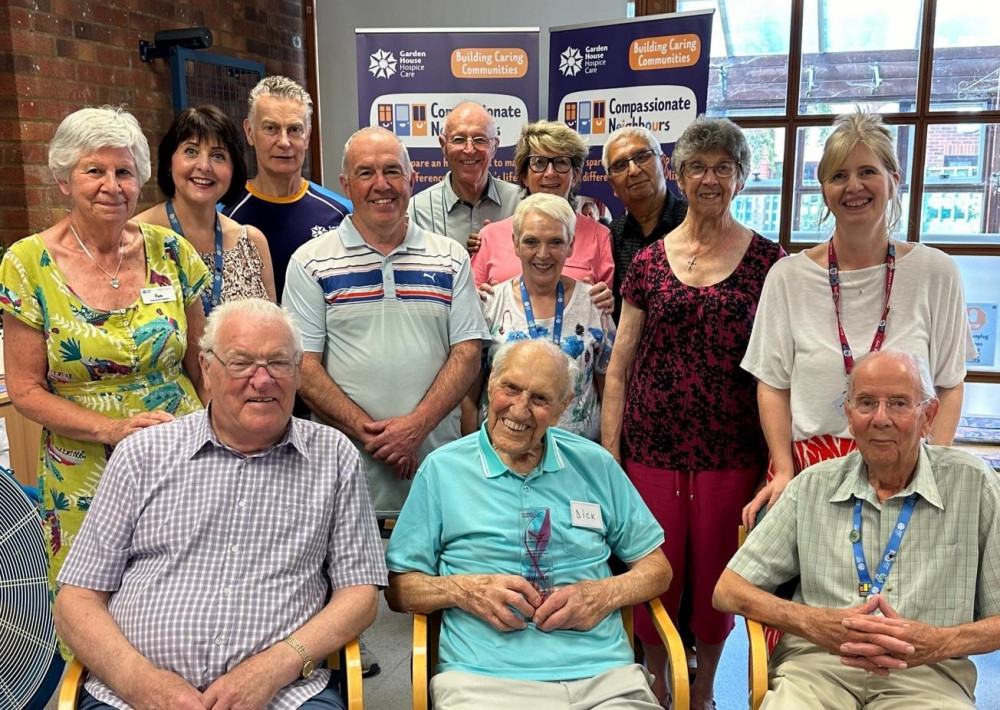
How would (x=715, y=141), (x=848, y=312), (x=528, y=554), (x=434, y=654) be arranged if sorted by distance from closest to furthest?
1. (x=528, y=554)
2. (x=434, y=654)
3. (x=848, y=312)
4. (x=715, y=141)

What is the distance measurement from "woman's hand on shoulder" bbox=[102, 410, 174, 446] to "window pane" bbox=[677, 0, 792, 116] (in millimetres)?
4232

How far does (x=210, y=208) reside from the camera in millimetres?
2713

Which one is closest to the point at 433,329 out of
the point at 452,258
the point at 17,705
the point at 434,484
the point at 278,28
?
the point at 452,258

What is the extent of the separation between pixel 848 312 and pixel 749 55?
3.48 meters

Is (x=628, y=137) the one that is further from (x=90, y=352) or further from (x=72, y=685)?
(x=72, y=685)

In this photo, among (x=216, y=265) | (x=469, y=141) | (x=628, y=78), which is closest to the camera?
(x=216, y=265)

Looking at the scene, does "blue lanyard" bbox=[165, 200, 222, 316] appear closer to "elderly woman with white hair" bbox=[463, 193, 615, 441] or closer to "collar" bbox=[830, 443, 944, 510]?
"elderly woman with white hair" bbox=[463, 193, 615, 441]

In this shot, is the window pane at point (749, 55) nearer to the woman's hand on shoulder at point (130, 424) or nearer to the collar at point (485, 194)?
the collar at point (485, 194)

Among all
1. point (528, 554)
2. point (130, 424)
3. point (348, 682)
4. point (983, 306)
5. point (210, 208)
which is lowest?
point (348, 682)

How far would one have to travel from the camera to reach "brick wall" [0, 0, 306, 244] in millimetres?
3686

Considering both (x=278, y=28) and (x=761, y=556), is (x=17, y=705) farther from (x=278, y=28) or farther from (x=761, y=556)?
(x=278, y=28)

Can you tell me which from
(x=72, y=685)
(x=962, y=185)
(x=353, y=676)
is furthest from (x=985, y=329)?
(x=72, y=685)

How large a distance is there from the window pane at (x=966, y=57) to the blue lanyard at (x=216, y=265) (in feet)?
14.0

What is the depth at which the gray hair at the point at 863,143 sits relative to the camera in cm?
214
